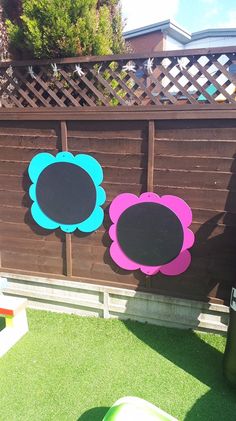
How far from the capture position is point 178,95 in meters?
3.41

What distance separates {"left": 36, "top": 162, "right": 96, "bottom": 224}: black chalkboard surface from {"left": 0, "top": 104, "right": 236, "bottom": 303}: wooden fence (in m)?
0.19

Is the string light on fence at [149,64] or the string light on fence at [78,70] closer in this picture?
the string light on fence at [149,64]

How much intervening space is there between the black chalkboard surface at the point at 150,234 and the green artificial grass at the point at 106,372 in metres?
0.84

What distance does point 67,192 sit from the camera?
12.6ft

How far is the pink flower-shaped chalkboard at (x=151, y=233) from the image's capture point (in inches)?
140

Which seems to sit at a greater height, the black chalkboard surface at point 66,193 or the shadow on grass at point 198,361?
the black chalkboard surface at point 66,193

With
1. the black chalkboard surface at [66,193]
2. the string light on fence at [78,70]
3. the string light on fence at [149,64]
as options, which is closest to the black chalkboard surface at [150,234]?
the black chalkboard surface at [66,193]

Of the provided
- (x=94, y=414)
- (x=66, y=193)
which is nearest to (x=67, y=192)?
(x=66, y=193)

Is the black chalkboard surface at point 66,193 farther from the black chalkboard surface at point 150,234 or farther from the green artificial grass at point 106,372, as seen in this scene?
the green artificial grass at point 106,372

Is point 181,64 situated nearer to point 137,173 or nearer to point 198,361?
point 137,173

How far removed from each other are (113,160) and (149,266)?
1.19 meters

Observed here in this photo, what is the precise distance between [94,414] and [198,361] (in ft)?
3.70

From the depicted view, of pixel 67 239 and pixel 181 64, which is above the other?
pixel 181 64

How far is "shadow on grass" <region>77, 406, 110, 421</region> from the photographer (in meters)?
2.74
